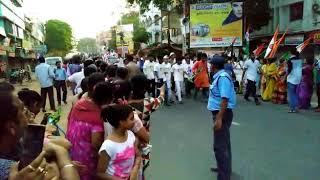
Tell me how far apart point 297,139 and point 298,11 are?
1862 centimetres

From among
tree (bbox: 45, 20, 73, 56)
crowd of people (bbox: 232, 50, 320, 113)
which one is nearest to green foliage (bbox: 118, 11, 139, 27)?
tree (bbox: 45, 20, 73, 56)

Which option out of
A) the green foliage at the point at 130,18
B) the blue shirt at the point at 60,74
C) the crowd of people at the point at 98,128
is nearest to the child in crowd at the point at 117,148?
the crowd of people at the point at 98,128

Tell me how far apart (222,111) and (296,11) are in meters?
21.8

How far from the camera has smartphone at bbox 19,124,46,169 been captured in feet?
7.05

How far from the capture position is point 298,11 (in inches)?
998

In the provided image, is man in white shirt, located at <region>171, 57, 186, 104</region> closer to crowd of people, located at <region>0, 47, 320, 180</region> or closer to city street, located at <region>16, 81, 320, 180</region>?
city street, located at <region>16, 81, 320, 180</region>

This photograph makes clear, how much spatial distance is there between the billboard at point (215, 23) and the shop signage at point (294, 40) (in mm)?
3504

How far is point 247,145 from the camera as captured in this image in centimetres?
791

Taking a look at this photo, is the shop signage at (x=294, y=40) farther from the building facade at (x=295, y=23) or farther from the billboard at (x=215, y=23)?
the billboard at (x=215, y=23)

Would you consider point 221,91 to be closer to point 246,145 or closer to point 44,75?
point 246,145

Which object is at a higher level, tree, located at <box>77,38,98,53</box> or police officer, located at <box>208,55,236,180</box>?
tree, located at <box>77,38,98,53</box>

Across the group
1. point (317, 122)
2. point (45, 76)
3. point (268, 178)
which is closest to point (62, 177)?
point (268, 178)

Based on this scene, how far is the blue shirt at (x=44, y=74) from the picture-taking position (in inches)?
506

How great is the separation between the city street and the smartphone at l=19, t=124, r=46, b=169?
3.99 meters
